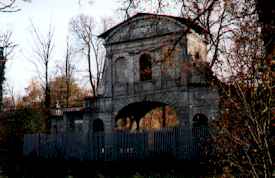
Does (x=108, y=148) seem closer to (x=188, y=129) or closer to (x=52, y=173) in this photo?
(x=52, y=173)

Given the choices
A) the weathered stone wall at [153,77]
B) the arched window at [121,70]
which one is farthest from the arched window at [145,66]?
the arched window at [121,70]

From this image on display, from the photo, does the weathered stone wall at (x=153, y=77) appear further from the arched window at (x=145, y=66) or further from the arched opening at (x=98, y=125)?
the arched opening at (x=98, y=125)

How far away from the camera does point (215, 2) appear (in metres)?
10.3

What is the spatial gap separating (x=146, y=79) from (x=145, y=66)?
1.08 metres

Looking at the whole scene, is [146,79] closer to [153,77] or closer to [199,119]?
[153,77]

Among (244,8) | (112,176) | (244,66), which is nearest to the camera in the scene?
(244,66)

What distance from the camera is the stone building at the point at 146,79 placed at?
2441 cm

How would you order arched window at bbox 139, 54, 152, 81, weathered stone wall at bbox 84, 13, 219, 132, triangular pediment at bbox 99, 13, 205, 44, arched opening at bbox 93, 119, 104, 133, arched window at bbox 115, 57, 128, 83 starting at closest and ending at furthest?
weathered stone wall at bbox 84, 13, 219, 132, triangular pediment at bbox 99, 13, 205, 44, arched window at bbox 139, 54, 152, 81, arched window at bbox 115, 57, 128, 83, arched opening at bbox 93, 119, 104, 133

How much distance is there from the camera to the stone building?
24406 mm

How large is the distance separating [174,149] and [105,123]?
38.9 ft

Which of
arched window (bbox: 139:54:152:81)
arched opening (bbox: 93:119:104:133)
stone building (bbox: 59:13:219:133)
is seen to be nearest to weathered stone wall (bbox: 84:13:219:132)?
stone building (bbox: 59:13:219:133)

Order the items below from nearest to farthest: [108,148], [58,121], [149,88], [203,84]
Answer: [108,148] < [203,84] < [149,88] < [58,121]

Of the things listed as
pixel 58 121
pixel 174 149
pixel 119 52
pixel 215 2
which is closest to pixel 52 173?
pixel 174 149

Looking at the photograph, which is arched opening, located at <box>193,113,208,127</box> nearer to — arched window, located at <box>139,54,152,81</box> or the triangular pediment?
arched window, located at <box>139,54,152,81</box>
